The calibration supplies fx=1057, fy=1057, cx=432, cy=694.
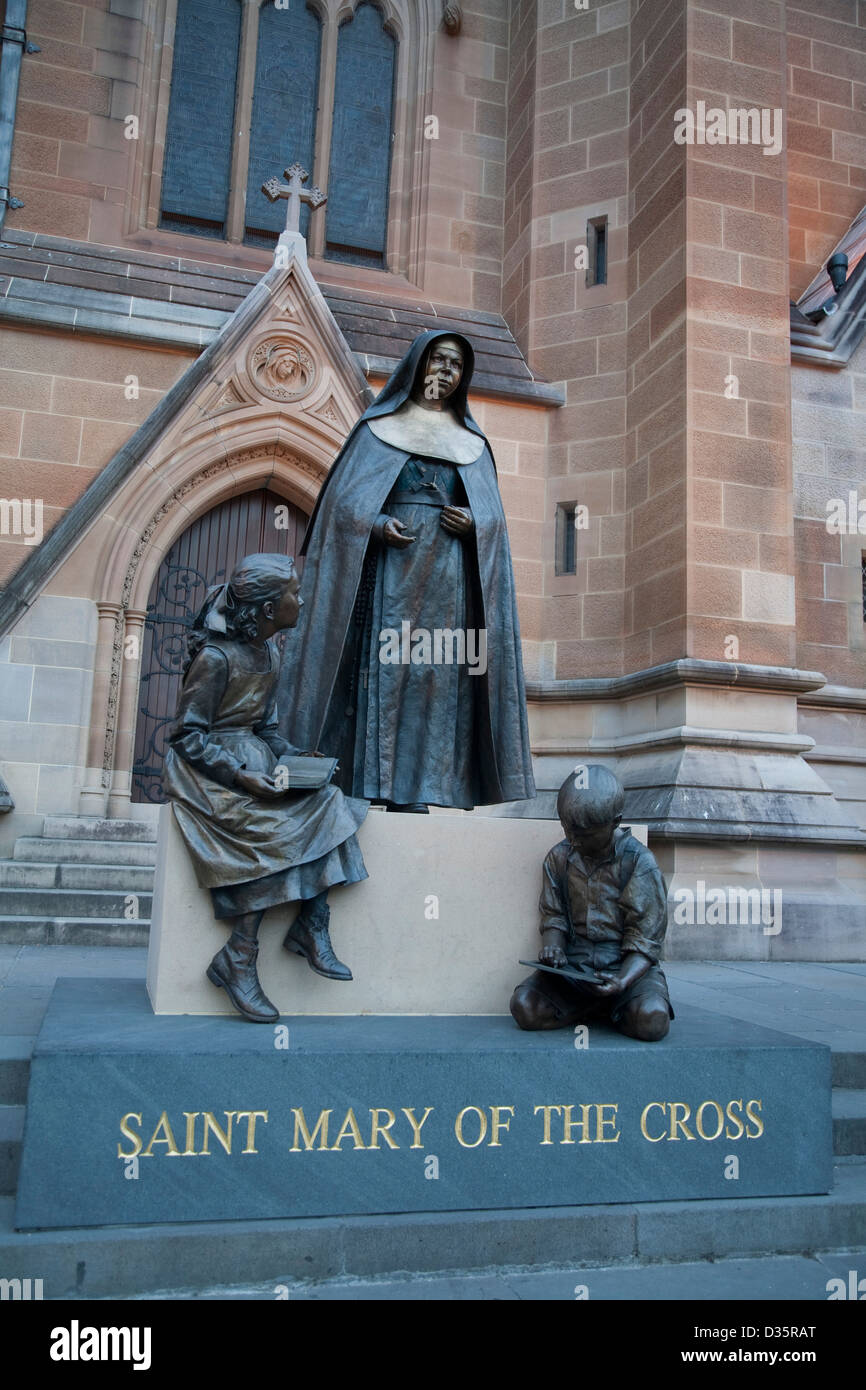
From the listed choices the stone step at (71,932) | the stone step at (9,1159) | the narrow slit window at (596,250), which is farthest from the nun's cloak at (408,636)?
the narrow slit window at (596,250)

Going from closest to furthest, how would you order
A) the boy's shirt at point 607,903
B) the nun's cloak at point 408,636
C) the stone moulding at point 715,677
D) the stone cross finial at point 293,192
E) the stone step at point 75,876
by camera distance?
the boy's shirt at point 607,903
the nun's cloak at point 408,636
the stone step at point 75,876
the stone moulding at point 715,677
the stone cross finial at point 293,192

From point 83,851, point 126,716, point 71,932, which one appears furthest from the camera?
point 126,716

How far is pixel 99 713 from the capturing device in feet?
26.0

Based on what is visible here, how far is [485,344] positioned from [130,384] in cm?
321

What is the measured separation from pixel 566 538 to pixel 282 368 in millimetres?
2832

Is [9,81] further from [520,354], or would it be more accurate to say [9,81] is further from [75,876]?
[75,876]

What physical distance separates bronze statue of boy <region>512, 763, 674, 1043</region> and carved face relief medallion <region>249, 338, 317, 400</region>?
6.13m

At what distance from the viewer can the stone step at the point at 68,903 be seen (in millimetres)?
6645

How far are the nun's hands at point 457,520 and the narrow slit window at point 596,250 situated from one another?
6266mm

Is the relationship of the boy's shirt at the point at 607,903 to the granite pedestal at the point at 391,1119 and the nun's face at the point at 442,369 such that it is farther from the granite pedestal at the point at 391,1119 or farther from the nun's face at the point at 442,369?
the nun's face at the point at 442,369

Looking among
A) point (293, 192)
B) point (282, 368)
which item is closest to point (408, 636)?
point (282, 368)

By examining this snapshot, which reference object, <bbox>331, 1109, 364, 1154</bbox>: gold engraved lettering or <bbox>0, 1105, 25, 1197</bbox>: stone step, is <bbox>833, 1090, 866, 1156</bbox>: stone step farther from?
<bbox>0, 1105, 25, 1197</bbox>: stone step

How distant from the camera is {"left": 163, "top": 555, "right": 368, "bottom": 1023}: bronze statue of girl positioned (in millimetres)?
3393

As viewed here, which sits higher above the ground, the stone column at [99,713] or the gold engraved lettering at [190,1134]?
the stone column at [99,713]
